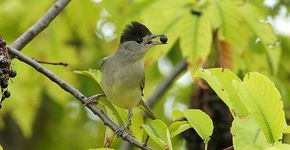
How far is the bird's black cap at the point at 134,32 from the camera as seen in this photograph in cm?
355

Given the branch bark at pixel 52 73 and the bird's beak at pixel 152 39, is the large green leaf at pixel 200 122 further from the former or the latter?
the bird's beak at pixel 152 39

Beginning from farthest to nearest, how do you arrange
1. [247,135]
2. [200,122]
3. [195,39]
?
[195,39] < [200,122] < [247,135]

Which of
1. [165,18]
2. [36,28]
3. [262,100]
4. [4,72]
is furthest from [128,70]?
[262,100]

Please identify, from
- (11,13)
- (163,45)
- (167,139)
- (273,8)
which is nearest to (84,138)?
(11,13)

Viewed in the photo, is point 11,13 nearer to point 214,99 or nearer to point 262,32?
point 214,99

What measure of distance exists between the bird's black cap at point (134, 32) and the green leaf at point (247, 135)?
1.39 m

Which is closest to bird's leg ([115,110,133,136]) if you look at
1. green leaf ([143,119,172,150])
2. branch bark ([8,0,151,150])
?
branch bark ([8,0,151,150])

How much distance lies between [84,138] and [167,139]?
351 centimetres

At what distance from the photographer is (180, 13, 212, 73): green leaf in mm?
3297

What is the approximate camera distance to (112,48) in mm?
5184

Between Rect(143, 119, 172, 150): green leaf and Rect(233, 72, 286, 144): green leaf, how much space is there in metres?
0.32

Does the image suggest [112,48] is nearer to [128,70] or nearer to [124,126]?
[128,70]

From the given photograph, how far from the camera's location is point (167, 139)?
7.59 ft

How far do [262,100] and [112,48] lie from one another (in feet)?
10.3
